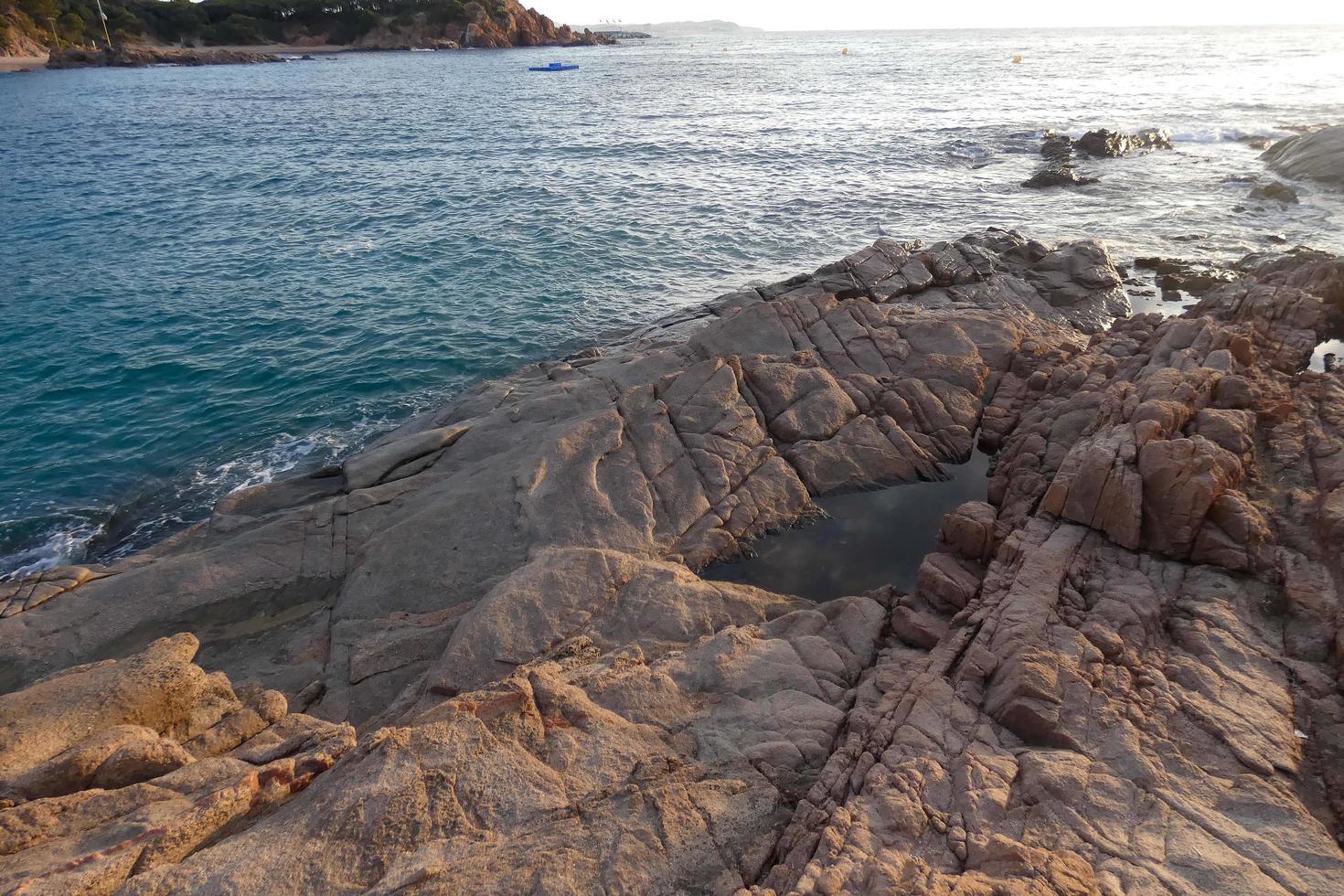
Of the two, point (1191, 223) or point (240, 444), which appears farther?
point (1191, 223)

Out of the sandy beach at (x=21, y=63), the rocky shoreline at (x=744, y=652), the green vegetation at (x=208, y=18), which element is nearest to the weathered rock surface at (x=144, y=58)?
the sandy beach at (x=21, y=63)

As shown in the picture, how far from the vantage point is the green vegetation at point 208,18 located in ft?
369

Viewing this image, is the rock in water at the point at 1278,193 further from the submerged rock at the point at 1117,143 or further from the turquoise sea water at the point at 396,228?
the submerged rock at the point at 1117,143

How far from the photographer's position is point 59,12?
4557 inches

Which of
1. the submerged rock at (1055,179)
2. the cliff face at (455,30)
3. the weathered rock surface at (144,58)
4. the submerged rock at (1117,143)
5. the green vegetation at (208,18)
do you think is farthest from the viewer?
the cliff face at (455,30)

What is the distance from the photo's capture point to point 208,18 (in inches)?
5408

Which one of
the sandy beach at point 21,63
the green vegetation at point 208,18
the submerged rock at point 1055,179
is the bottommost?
the submerged rock at point 1055,179

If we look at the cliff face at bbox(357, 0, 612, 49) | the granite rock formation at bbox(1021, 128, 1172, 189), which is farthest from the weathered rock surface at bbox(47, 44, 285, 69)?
the granite rock formation at bbox(1021, 128, 1172, 189)

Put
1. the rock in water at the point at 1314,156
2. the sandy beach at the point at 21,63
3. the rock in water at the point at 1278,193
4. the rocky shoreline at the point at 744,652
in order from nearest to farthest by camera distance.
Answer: the rocky shoreline at the point at 744,652 < the rock in water at the point at 1278,193 < the rock in water at the point at 1314,156 < the sandy beach at the point at 21,63

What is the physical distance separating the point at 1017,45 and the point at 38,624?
212 m

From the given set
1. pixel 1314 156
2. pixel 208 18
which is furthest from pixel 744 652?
pixel 208 18

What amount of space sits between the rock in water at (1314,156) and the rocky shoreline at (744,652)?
27525mm

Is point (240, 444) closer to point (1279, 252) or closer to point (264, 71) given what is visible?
point (1279, 252)

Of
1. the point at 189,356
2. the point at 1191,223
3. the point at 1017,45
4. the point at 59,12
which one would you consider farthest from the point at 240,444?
the point at 1017,45
